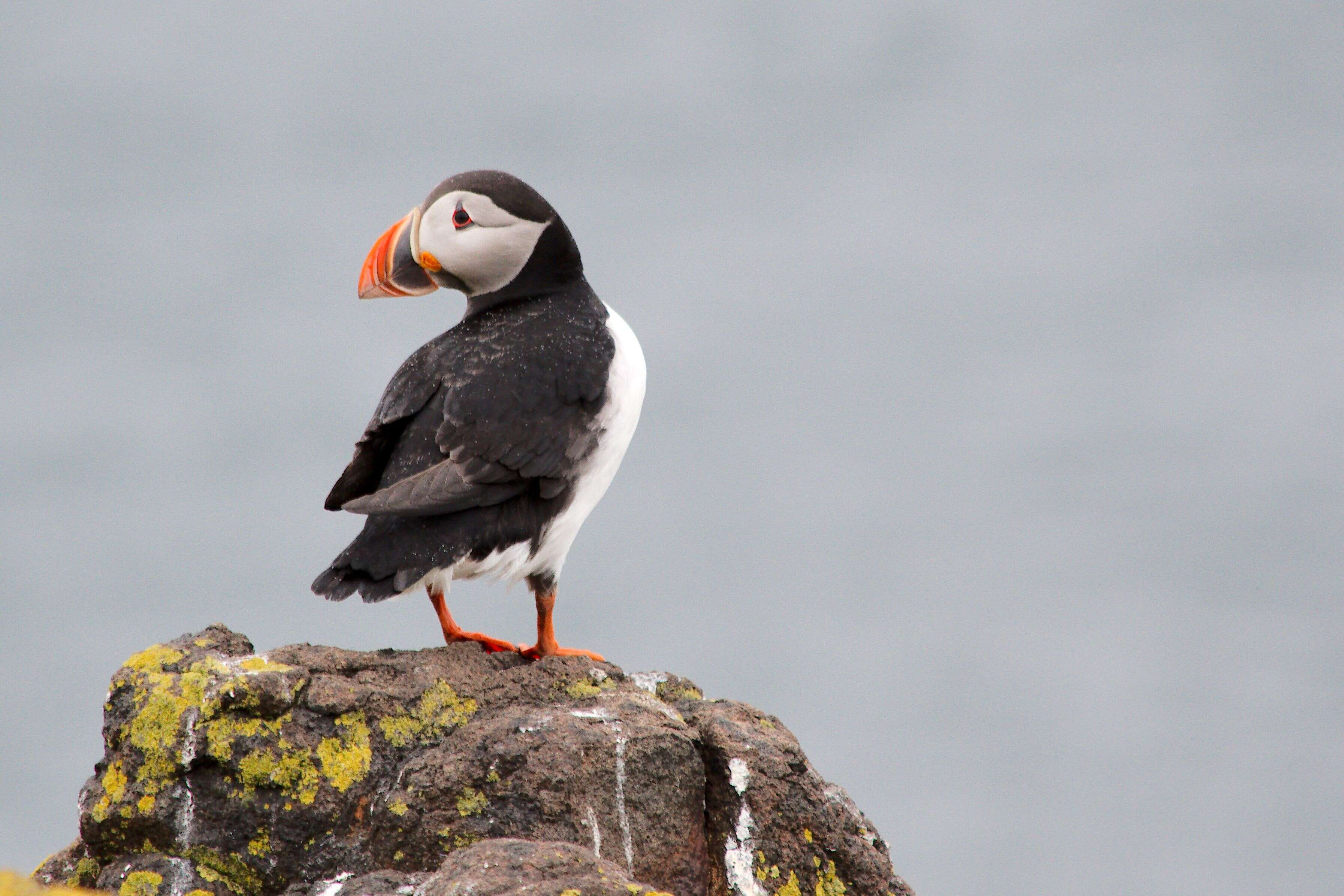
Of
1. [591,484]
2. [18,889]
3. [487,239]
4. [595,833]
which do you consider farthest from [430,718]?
[18,889]

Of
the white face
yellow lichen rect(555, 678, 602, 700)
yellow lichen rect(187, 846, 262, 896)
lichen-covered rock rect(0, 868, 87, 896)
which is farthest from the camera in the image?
the white face

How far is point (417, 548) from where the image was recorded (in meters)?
5.23

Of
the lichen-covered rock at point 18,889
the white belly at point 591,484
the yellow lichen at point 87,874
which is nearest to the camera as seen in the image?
the lichen-covered rock at point 18,889

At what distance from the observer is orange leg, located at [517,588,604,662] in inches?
222

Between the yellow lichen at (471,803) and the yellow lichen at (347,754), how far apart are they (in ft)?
1.14

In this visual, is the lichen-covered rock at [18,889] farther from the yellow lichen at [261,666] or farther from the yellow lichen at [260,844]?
the yellow lichen at [261,666]

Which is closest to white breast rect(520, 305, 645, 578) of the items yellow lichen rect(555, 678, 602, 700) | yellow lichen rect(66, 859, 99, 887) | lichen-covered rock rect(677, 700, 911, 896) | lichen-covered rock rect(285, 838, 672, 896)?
yellow lichen rect(555, 678, 602, 700)

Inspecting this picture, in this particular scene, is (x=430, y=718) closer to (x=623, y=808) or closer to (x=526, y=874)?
(x=623, y=808)

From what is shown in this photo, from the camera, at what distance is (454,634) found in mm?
5914

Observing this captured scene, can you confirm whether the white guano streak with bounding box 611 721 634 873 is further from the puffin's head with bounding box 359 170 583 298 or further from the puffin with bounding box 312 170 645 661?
the puffin's head with bounding box 359 170 583 298

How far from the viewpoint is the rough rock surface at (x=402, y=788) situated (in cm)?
434

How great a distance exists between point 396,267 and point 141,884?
3.27 metres

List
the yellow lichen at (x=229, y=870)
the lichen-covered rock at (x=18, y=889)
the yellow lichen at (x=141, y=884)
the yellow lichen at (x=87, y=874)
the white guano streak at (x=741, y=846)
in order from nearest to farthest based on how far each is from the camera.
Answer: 1. the lichen-covered rock at (x=18, y=889)
2. the yellow lichen at (x=141, y=884)
3. the yellow lichen at (x=229, y=870)
4. the yellow lichen at (x=87, y=874)
5. the white guano streak at (x=741, y=846)

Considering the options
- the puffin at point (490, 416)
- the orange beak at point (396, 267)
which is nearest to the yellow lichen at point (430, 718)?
the puffin at point (490, 416)
